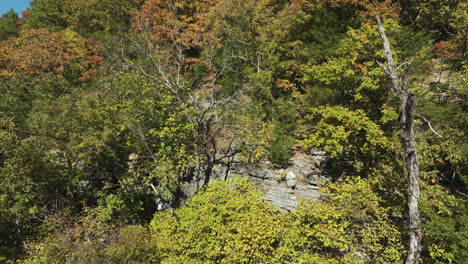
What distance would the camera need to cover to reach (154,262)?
10.4m

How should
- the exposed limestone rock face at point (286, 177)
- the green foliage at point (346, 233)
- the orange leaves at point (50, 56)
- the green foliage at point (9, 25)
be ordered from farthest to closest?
the green foliage at point (9, 25) < the orange leaves at point (50, 56) < the exposed limestone rock face at point (286, 177) < the green foliage at point (346, 233)

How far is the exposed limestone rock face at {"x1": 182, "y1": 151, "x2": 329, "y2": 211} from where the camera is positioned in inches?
479

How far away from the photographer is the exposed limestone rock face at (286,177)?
1216cm

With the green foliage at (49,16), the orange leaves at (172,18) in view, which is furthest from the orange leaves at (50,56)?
the green foliage at (49,16)

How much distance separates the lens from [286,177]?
13.2 meters

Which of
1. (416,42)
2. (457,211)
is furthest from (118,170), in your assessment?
(416,42)

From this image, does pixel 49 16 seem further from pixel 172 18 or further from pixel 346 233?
pixel 346 233

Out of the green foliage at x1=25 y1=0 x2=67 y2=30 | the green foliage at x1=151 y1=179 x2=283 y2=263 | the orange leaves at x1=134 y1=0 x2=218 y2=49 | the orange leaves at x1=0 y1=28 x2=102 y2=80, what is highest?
the green foliage at x1=25 y1=0 x2=67 y2=30

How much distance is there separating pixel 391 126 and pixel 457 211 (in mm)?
5247

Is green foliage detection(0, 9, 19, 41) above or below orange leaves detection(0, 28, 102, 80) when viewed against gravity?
above

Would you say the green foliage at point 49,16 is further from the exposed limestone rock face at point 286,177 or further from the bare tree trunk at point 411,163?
the bare tree trunk at point 411,163

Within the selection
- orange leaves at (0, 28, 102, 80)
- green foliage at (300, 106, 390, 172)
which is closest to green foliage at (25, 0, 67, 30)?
orange leaves at (0, 28, 102, 80)

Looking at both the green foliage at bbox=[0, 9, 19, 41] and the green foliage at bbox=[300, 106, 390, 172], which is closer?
the green foliage at bbox=[300, 106, 390, 172]

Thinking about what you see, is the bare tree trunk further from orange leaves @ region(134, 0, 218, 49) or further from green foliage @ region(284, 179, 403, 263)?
orange leaves @ region(134, 0, 218, 49)
